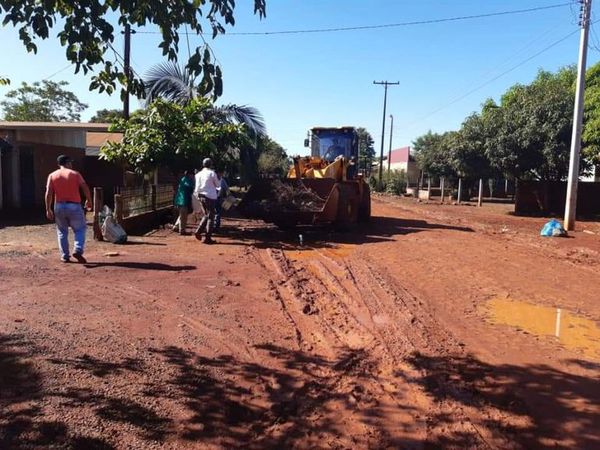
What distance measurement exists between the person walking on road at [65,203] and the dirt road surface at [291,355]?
1.40 feet

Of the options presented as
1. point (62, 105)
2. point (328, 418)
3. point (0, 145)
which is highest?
point (62, 105)

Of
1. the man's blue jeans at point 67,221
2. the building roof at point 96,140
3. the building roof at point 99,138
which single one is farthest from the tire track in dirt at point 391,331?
the building roof at point 99,138

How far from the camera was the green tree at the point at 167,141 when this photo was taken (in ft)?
43.8

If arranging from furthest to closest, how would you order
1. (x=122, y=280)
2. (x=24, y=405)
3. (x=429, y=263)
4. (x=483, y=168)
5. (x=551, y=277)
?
(x=483, y=168), (x=429, y=263), (x=551, y=277), (x=122, y=280), (x=24, y=405)

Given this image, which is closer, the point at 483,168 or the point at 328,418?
the point at 328,418

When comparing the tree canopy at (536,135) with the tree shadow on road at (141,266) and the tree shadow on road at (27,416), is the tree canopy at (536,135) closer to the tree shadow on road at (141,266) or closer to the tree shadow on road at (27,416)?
the tree shadow on road at (141,266)

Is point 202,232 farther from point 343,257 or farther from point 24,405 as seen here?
point 24,405

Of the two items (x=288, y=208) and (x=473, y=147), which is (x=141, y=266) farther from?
(x=473, y=147)

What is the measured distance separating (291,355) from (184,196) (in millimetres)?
8335

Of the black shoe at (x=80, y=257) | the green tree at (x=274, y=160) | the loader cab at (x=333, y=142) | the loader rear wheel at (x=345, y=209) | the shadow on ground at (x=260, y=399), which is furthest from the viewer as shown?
the green tree at (x=274, y=160)

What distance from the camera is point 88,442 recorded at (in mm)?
3252

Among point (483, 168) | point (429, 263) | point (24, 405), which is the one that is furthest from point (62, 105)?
point (24, 405)

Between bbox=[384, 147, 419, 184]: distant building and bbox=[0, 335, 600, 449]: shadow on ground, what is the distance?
212 ft

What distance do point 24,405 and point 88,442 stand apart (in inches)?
27.2
